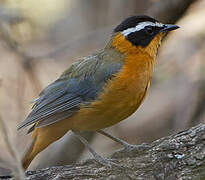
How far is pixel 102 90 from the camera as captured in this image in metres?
5.82

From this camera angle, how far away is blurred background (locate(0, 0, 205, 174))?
28.1 ft

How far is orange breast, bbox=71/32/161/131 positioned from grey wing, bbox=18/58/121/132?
0.13m

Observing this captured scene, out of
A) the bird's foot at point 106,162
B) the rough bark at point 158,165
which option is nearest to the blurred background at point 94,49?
the bird's foot at point 106,162

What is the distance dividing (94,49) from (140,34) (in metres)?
6.73

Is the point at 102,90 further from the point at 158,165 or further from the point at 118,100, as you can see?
the point at 158,165

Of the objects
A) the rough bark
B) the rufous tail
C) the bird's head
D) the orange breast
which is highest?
the bird's head

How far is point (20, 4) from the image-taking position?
419 inches

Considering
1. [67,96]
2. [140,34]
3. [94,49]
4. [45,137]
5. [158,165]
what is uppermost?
[140,34]

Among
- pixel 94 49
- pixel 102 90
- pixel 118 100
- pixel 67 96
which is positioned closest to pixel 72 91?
pixel 67 96

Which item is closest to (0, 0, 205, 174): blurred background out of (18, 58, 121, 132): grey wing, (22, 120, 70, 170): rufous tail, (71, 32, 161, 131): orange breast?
(22, 120, 70, 170): rufous tail

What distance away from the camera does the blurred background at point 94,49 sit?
8.55 m

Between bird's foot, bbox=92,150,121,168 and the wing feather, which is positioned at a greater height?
the wing feather

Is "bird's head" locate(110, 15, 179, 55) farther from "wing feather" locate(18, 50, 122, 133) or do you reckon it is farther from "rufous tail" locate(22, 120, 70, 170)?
"rufous tail" locate(22, 120, 70, 170)

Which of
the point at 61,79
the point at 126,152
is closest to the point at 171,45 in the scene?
the point at 61,79
